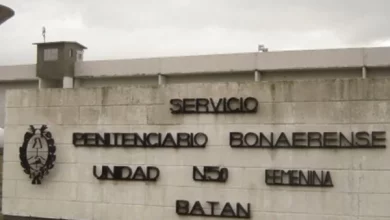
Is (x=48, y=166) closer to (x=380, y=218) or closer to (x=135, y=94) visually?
(x=135, y=94)

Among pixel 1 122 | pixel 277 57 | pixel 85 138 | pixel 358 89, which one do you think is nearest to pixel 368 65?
pixel 277 57

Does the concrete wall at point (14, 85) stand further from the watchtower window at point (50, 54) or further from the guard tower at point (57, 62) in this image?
the watchtower window at point (50, 54)

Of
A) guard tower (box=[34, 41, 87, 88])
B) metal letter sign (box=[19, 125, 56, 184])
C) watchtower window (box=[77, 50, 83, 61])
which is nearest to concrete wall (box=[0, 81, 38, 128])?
guard tower (box=[34, 41, 87, 88])

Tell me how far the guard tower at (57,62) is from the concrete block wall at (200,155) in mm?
8489

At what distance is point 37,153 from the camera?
10383mm

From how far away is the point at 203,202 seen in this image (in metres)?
9.17

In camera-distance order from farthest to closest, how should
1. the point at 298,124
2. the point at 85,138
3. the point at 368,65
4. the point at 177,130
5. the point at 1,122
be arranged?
1. the point at 1,122
2. the point at 368,65
3. the point at 85,138
4. the point at 177,130
5. the point at 298,124

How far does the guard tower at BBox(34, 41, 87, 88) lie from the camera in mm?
18969

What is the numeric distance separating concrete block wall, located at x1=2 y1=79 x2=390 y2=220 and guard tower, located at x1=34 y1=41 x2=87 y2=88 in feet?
27.9

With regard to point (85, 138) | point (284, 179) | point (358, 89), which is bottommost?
point (284, 179)

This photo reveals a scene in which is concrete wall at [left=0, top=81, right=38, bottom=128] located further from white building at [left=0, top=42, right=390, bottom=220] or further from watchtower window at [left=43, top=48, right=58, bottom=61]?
white building at [left=0, top=42, right=390, bottom=220]

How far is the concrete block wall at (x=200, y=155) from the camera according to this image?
8.34 meters

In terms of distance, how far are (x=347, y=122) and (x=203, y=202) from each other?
9.45 feet

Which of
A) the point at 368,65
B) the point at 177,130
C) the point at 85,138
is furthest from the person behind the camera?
the point at 368,65
